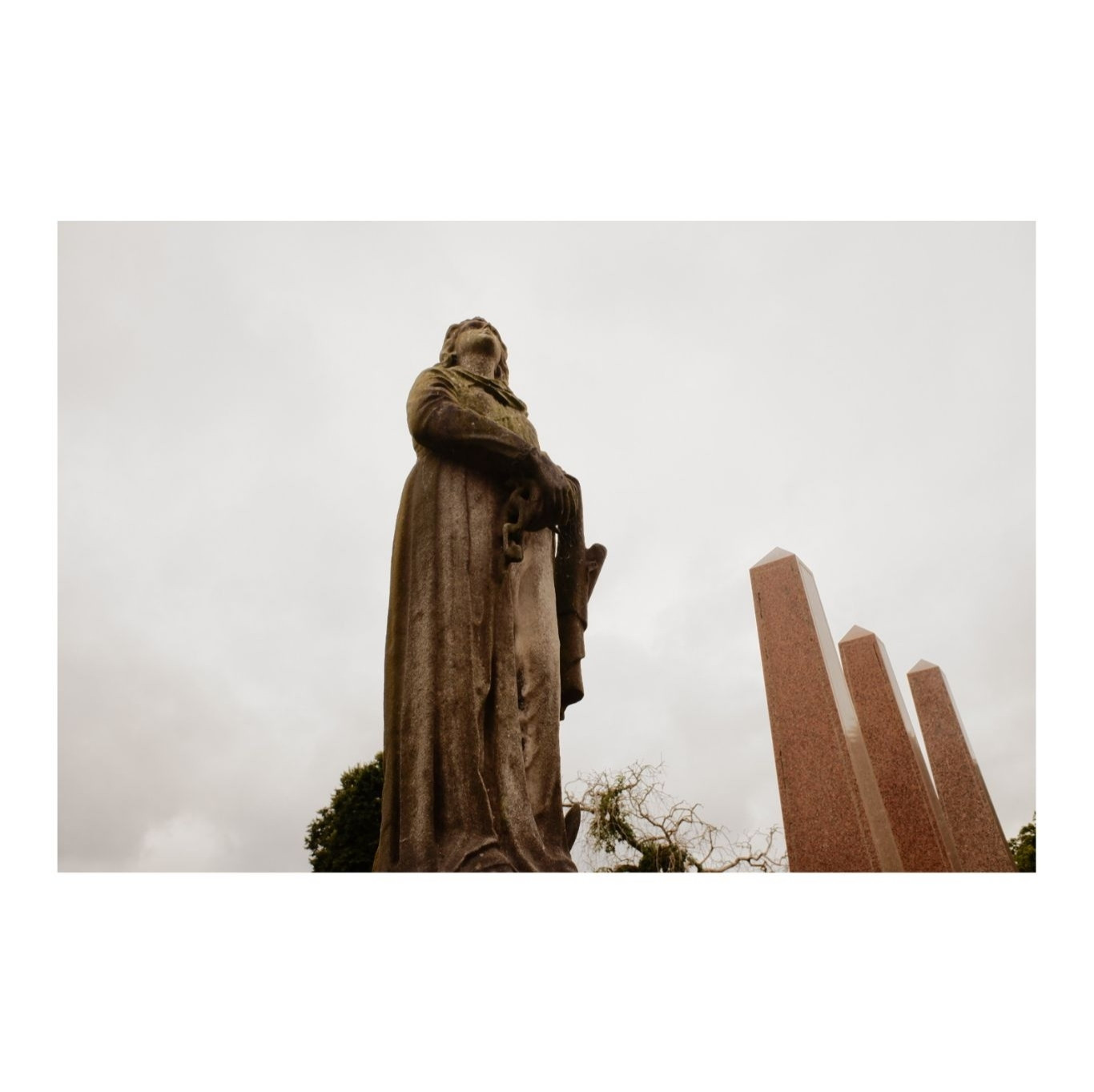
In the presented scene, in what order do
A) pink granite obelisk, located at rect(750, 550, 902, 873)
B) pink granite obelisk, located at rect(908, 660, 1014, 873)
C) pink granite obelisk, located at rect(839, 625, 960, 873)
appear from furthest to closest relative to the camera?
pink granite obelisk, located at rect(908, 660, 1014, 873), pink granite obelisk, located at rect(839, 625, 960, 873), pink granite obelisk, located at rect(750, 550, 902, 873)

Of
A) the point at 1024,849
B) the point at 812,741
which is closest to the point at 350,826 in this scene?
the point at 812,741

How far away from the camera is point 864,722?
549 inches

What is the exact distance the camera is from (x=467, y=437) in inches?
183

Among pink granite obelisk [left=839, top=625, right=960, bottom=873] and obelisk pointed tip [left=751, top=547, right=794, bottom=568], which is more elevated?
obelisk pointed tip [left=751, top=547, right=794, bottom=568]

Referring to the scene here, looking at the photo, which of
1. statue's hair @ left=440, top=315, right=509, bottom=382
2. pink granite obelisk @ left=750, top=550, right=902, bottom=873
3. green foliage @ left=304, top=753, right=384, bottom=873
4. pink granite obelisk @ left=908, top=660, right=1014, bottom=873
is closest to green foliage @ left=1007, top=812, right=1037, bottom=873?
pink granite obelisk @ left=908, top=660, right=1014, bottom=873

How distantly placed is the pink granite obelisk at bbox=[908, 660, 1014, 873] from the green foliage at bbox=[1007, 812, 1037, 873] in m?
3.11

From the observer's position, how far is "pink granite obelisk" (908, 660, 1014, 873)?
12.3 m

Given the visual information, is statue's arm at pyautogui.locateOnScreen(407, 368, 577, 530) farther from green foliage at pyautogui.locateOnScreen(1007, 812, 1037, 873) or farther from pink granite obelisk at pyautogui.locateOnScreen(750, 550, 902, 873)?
green foliage at pyautogui.locateOnScreen(1007, 812, 1037, 873)

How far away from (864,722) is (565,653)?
10.8 metres

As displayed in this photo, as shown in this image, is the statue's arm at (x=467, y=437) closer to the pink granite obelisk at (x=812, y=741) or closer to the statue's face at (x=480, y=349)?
the statue's face at (x=480, y=349)

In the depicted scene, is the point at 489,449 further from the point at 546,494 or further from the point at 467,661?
the point at 467,661

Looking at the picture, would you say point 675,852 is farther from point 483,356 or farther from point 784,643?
point 483,356

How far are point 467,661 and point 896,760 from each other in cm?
1115

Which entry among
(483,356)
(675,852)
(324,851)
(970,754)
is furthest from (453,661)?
(324,851)
